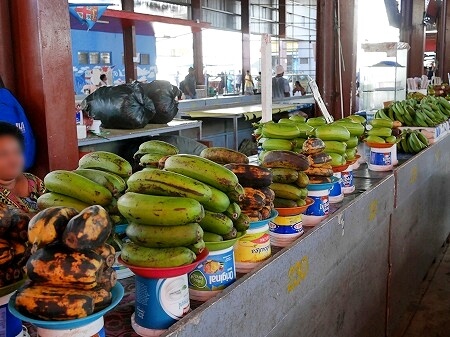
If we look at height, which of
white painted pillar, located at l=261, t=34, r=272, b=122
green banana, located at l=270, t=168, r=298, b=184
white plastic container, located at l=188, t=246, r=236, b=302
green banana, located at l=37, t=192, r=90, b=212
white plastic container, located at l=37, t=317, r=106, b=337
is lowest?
white plastic container, located at l=188, t=246, r=236, b=302

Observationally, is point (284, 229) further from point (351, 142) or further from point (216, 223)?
point (351, 142)

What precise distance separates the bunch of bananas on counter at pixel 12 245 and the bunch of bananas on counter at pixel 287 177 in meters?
0.92

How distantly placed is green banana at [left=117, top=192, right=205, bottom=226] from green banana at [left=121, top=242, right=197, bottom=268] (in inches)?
2.6

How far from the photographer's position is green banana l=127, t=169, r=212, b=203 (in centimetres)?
130

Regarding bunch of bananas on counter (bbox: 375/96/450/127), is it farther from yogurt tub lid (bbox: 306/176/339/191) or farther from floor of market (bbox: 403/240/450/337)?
yogurt tub lid (bbox: 306/176/339/191)

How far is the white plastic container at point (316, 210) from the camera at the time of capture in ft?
6.65

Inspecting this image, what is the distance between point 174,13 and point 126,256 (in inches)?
683

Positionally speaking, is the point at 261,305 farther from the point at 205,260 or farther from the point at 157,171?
the point at 157,171

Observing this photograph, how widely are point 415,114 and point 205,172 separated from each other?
133 inches

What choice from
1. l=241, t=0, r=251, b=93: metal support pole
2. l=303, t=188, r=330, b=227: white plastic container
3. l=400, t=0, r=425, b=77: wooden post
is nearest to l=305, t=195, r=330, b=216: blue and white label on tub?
l=303, t=188, r=330, b=227: white plastic container

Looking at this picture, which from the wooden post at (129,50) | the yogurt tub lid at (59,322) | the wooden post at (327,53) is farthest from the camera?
the wooden post at (129,50)

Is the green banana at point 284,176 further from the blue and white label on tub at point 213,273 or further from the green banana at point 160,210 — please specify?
the green banana at point 160,210

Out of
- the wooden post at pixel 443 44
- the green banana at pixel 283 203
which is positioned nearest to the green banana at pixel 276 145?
the green banana at pixel 283 203

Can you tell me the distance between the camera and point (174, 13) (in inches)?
693
